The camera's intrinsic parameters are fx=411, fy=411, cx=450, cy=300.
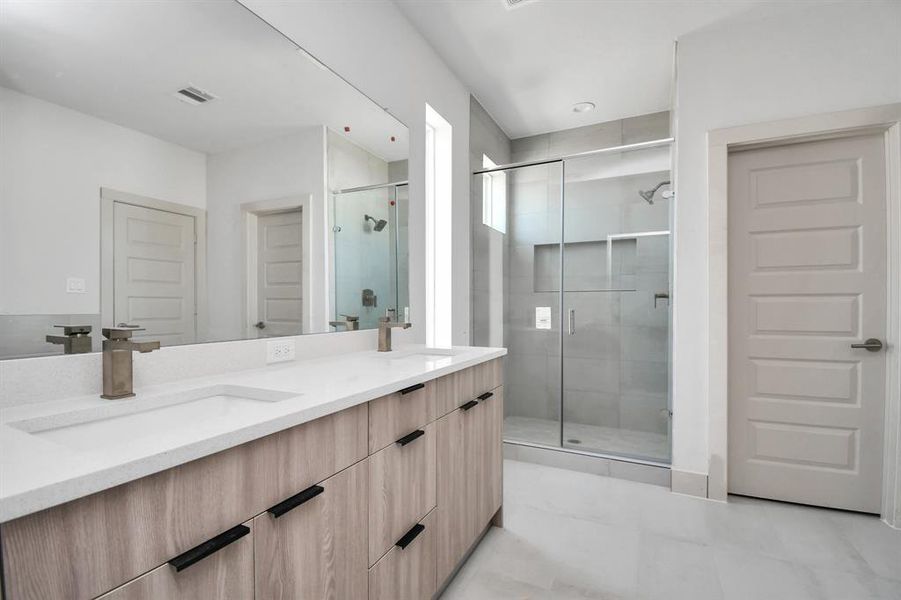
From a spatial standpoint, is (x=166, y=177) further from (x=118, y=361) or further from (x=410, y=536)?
(x=410, y=536)

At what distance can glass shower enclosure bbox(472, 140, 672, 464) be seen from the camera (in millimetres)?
3039

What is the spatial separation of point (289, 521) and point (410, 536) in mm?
540

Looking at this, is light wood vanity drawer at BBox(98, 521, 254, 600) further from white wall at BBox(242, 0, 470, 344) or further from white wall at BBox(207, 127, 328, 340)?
white wall at BBox(242, 0, 470, 344)

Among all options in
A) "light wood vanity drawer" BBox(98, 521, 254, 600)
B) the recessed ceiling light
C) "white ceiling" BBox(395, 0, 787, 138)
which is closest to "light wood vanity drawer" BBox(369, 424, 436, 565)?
"light wood vanity drawer" BBox(98, 521, 254, 600)

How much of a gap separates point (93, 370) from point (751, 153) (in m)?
3.20

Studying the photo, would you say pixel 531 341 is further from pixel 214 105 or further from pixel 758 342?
pixel 214 105

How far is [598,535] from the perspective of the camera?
2018 millimetres

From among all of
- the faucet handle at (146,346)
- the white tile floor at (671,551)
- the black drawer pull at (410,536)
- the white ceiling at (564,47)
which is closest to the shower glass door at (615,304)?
the white ceiling at (564,47)

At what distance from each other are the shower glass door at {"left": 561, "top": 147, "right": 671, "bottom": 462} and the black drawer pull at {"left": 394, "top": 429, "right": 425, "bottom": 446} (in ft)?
6.76

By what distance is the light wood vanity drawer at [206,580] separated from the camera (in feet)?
2.00

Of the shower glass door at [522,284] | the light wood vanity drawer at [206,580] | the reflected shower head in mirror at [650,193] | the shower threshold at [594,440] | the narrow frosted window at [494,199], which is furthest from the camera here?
the narrow frosted window at [494,199]

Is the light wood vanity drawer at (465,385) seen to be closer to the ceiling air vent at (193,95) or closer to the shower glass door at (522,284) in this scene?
the ceiling air vent at (193,95)

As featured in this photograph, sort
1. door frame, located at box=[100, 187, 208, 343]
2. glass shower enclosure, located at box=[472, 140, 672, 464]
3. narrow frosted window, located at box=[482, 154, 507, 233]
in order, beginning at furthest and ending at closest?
narrow frosted window, located at box=[482, 154, 507, 233] → glass shower enclosure, located at box=[472, 140, 672, 464] → door frame, located at box=[100, 187, 208, 343]

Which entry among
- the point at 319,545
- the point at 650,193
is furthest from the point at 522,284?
the point at 319,545
